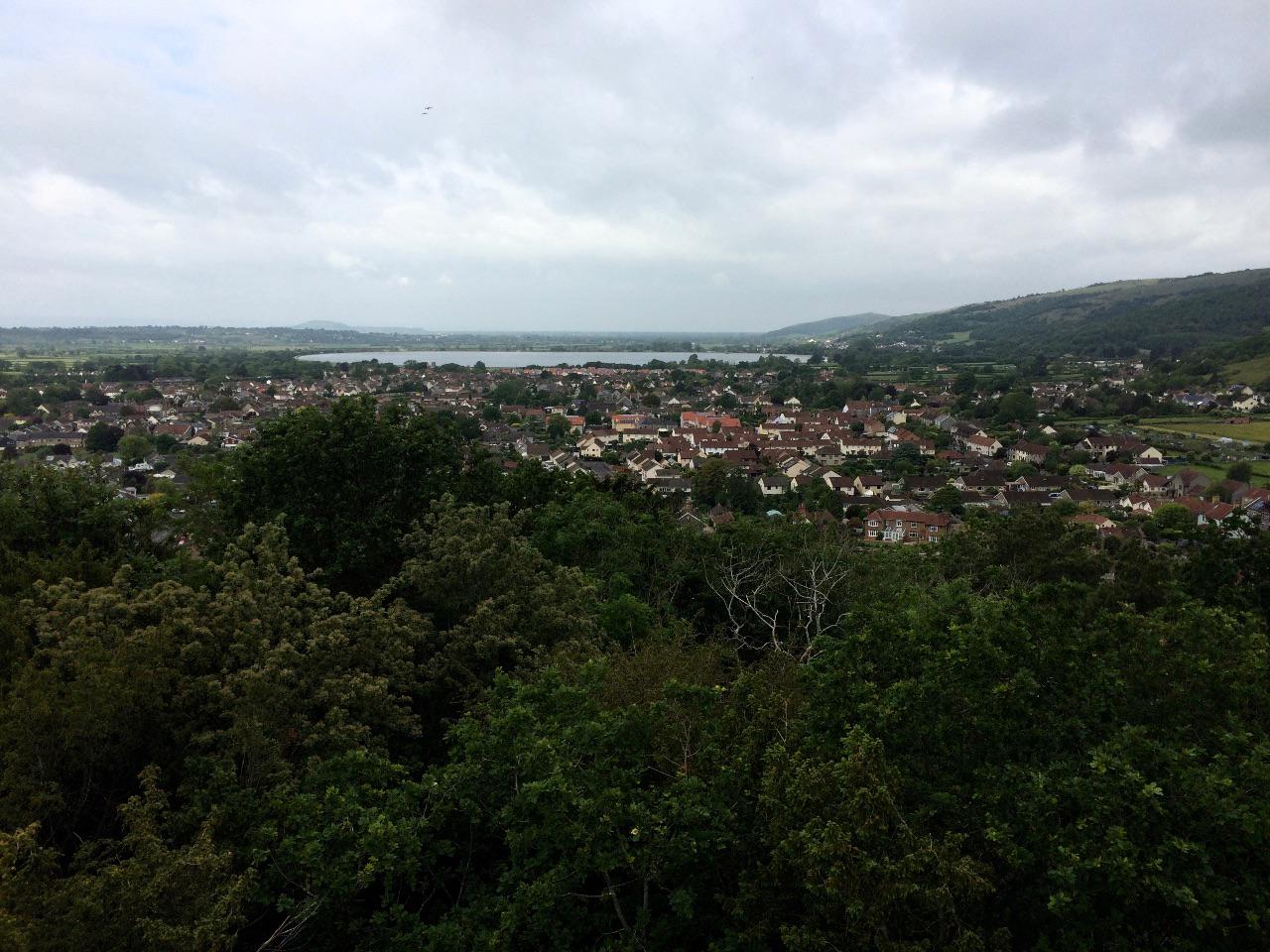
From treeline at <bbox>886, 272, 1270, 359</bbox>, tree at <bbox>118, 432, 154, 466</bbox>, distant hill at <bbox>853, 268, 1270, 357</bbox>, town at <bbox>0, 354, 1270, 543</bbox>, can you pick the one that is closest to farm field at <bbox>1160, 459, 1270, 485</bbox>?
town at <bbox>0, 354, 1270, 543</bbox>

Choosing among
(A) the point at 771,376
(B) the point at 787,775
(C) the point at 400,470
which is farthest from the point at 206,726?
Answer: (A) the point at 771,376

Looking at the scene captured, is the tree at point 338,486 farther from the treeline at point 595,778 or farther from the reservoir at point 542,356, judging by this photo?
the reservoir at point 542,356

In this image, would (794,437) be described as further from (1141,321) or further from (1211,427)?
(1141,321)

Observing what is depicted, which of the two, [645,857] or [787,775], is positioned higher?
[787,775]

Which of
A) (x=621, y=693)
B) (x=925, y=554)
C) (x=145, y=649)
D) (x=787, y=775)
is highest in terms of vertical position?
(x=145, y=649)

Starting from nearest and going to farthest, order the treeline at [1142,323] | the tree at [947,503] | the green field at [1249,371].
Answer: the tree at [947,503]
the green field at [1249,371]
the treeline at [1142,323]

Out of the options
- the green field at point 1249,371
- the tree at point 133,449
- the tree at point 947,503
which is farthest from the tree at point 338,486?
the green field at point 1249,371

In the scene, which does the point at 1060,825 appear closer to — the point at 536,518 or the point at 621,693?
the point at 621,693
